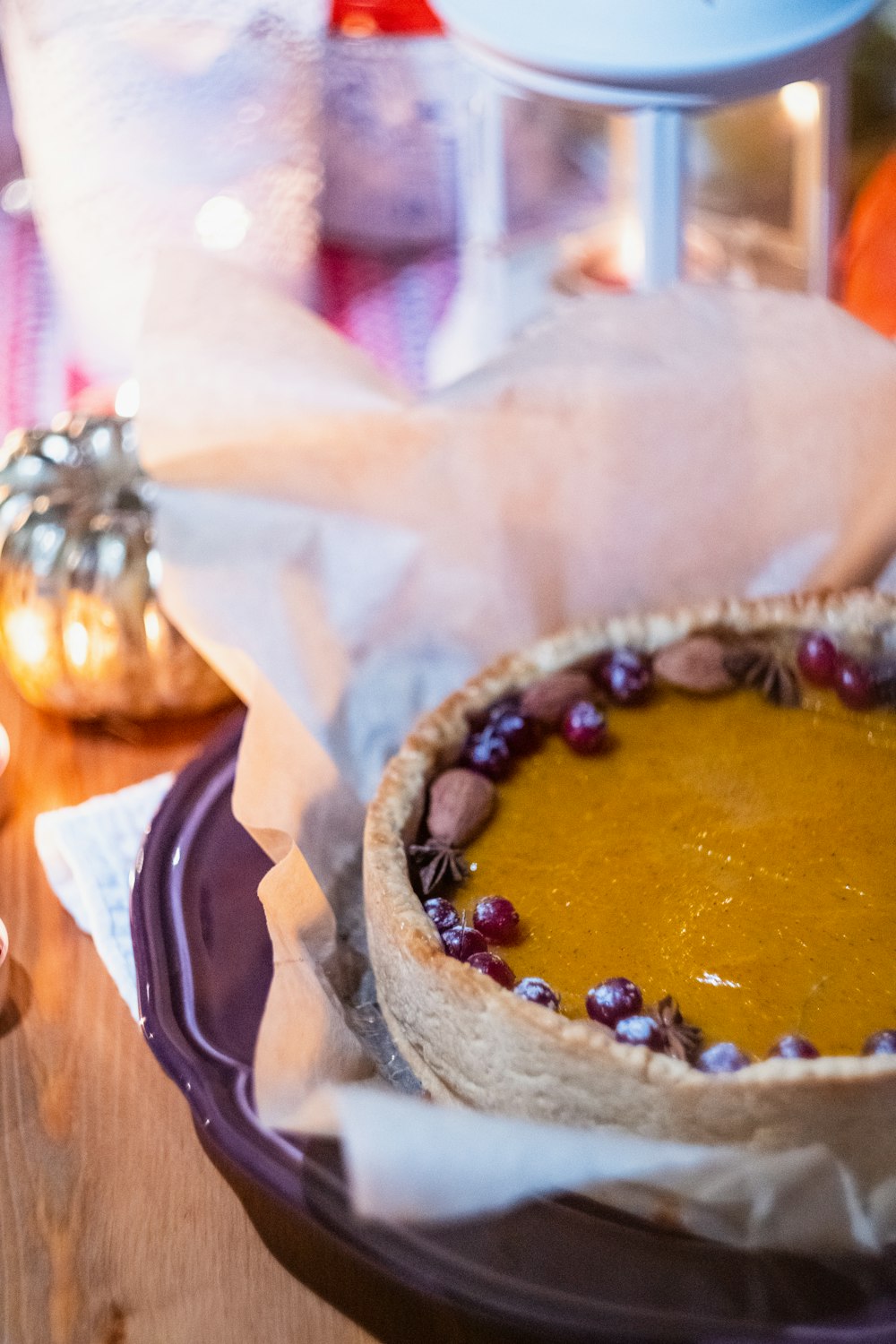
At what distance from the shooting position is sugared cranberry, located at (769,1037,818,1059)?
109 cm

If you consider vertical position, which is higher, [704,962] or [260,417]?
[260,417]

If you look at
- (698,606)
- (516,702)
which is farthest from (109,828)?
(698,606)

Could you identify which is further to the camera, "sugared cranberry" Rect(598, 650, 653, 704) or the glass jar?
the glass jar

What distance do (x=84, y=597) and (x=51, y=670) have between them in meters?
0.11

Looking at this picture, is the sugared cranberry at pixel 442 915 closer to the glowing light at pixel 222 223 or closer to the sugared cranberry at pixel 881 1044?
the sugared cranberry at pixel 881 1044

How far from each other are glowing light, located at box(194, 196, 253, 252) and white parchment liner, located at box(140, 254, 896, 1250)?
2.08ft

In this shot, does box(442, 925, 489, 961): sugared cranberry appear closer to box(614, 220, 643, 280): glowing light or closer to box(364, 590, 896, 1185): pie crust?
box(364, 590, 896, 1185): pie crust

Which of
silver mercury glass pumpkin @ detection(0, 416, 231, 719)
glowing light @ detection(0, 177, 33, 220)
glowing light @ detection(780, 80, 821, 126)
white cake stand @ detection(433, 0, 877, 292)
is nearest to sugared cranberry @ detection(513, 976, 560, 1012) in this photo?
silver mercury glass pumpkin @ detection(0, 416, 231, 719)

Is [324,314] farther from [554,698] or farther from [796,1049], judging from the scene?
[796,1049]

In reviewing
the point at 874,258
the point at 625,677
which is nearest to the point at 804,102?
the point at 874,258

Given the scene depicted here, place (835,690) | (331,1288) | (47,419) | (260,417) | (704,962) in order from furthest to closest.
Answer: (47,419) → (835,690) → (260,417) → (704,962) → (331,1288)

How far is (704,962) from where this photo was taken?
1.23 meters

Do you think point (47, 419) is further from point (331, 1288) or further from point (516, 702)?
point (331, 1288)

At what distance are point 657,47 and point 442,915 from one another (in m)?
0.96
